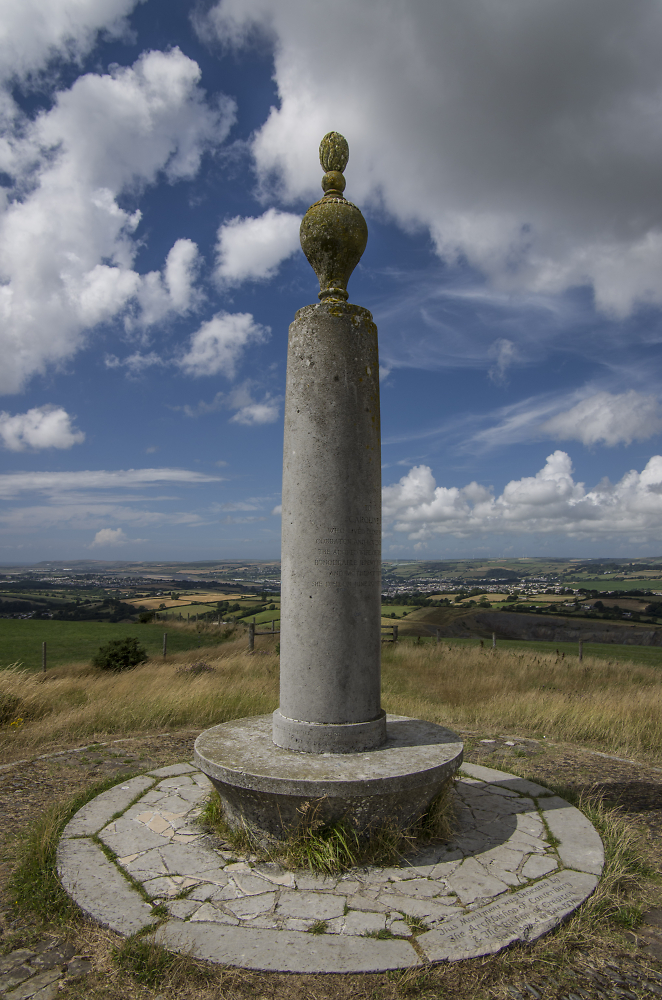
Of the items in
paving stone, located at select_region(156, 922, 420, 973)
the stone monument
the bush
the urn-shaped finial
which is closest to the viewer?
paving stone, located at select_region(156, 922, 420, 973)

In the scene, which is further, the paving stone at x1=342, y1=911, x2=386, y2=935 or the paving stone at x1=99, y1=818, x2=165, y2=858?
the paving stone at x1=99, y1=818, x2=165, y2=858

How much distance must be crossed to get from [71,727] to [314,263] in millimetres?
7096

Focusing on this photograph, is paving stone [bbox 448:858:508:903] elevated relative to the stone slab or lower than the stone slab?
lower

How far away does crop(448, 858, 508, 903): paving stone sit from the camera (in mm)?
3723

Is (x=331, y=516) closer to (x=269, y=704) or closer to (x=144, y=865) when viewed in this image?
(x=144, y=865)

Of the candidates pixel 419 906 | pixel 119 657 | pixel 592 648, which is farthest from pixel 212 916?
pixel 592 648

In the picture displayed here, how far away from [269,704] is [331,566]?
5453 mm

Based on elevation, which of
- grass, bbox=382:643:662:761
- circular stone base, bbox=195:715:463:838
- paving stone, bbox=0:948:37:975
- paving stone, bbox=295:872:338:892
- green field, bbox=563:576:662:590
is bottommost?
green field, bbox=563:576:662:590

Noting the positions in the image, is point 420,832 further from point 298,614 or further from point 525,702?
point 525,702

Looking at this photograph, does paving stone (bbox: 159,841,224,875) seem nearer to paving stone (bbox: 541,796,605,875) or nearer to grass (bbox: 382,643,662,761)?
paving stone (bbox: 541,796,605,875)

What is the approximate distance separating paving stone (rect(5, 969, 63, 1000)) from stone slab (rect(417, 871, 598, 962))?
79.0 inches

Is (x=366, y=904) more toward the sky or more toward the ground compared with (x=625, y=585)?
more toward the sky

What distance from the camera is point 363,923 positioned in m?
3.40

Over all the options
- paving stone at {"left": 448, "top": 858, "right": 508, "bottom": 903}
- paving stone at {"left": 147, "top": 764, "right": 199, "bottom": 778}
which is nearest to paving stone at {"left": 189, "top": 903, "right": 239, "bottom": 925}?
paving stone at {"left": 448, "top": 858, "right": 508, "bottom": 903}
